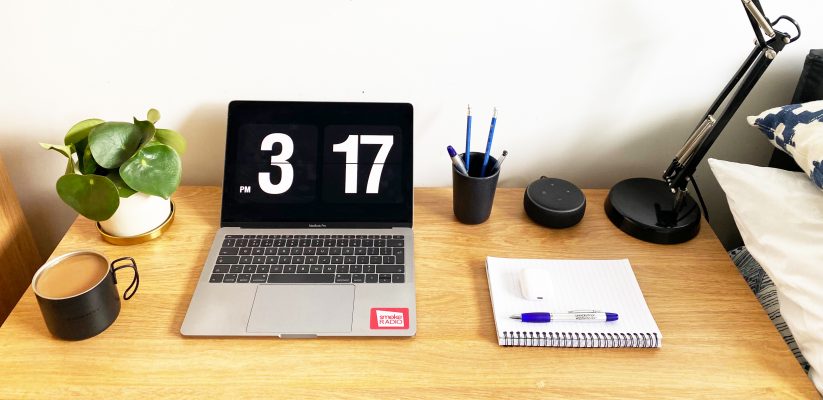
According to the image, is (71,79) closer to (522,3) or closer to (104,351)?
(104,351)

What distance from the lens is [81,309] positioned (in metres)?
0.73

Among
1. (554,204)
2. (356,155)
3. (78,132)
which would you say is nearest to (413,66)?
(356,155)

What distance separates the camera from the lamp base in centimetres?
96

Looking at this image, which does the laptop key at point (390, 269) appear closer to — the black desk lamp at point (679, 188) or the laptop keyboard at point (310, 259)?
the laptop keyboard at point (310, 259)

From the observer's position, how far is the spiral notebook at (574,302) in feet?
2.52

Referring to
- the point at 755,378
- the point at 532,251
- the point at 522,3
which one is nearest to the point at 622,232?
the point at 532,251

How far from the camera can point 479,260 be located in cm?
92

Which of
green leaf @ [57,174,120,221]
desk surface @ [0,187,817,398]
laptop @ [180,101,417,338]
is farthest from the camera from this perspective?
laptop @ [180,101,417,338]

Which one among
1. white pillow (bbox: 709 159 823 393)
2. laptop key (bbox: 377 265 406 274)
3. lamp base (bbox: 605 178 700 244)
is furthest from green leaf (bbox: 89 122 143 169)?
white pillow (bbox: 709 159 823 393)

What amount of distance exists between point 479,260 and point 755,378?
1.35ft

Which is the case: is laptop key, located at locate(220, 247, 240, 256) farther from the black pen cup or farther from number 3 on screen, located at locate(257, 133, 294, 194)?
the black pen cup

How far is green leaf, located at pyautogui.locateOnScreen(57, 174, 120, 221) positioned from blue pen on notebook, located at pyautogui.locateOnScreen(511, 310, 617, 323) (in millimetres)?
611

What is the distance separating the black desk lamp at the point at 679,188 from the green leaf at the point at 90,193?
32.4 inches

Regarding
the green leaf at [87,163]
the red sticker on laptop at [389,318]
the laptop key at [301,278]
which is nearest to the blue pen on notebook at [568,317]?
the red sticker on laptop at [389,318]
